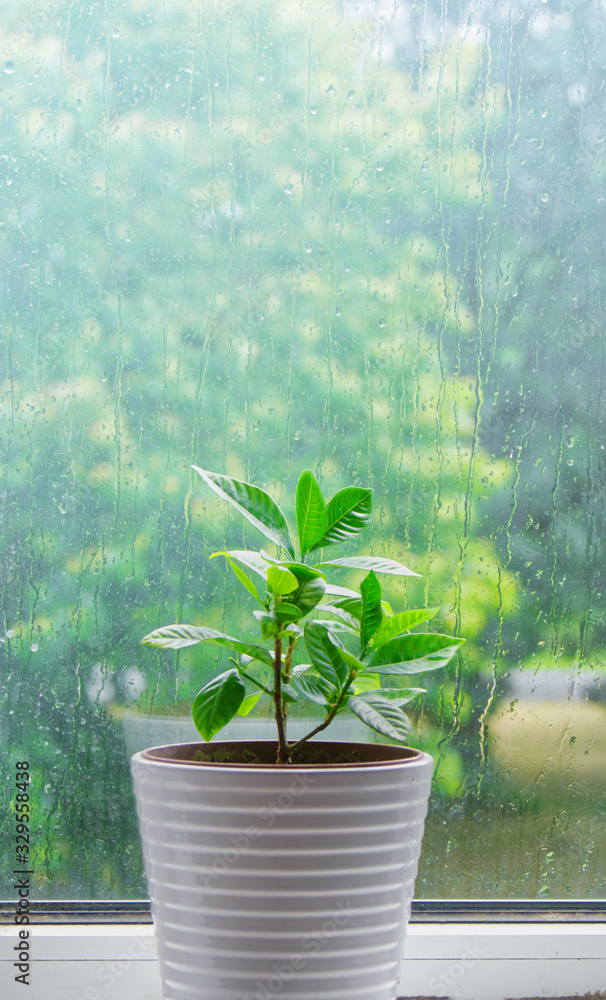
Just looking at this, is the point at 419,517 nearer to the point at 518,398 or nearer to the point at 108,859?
the point at 518,398

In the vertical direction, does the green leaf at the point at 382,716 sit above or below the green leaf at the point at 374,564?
below

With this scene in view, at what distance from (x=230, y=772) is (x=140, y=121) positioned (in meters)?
0.77

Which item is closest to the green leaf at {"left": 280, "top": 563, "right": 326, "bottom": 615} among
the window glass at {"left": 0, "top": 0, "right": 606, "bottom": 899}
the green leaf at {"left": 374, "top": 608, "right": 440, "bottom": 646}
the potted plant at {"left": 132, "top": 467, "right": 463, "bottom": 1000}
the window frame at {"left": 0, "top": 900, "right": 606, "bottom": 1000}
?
the potted plant at {"left": 132, "top": 467, "right": 463, "bottom": 1000}

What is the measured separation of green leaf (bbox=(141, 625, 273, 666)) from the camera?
607mm

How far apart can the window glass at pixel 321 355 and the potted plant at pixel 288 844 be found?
10.5 inches

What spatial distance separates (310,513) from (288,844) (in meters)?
0.26

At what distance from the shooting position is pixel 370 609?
24.8 inches

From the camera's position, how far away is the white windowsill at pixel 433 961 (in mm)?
Result: 800

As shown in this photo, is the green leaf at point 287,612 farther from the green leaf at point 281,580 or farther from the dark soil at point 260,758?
the dark soil at point 260,758

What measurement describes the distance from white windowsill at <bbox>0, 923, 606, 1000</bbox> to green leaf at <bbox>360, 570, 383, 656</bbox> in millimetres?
426

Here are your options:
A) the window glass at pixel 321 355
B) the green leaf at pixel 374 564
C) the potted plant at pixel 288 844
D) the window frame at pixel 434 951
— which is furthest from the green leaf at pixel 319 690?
the window frame at pixel 434 951

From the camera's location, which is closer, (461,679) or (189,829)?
(189,829)

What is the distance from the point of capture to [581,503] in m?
0.91

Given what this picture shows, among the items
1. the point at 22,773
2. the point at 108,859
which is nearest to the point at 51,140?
the point at 22,773
